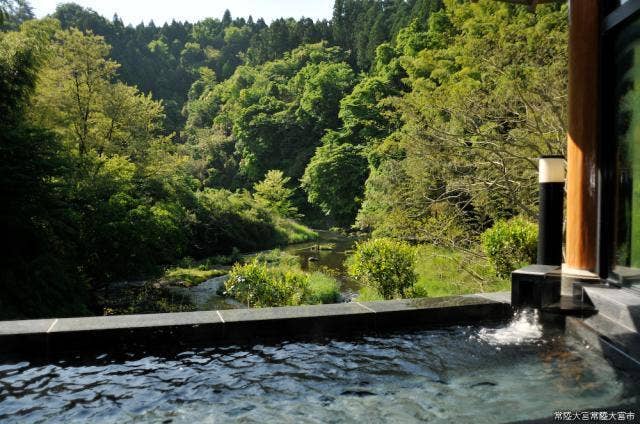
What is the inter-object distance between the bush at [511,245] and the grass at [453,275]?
1.13 ft

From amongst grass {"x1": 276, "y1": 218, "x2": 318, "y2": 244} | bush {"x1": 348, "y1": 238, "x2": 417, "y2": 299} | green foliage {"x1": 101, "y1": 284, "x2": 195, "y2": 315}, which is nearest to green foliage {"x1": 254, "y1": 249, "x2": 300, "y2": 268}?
green foliage {"x1": 101, "y1": 284, "x2": 195, "y2": 315}

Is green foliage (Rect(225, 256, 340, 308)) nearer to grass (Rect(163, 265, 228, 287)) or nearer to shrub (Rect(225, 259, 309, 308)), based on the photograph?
shrub (Rect(225, 259, 309, 308))

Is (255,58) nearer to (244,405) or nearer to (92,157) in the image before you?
(92,157)

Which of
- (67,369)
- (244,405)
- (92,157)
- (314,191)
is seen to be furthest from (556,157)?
(314,191)

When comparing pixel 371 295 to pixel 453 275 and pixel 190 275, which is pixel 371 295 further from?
pixel 190 275

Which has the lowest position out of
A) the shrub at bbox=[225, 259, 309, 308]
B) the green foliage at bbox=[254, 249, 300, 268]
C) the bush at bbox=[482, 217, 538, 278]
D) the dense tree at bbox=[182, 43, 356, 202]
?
the green foliage at bbox=[254, 249, 300, 268]

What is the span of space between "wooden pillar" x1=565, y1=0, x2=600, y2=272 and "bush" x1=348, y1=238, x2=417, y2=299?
16.8ft

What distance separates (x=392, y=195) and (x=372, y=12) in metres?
43.3

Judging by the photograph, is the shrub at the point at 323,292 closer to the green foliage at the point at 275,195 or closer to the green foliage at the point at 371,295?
the green foliage at the point at 371,295

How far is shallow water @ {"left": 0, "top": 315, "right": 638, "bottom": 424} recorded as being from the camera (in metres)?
3.00

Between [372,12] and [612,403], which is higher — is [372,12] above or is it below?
above

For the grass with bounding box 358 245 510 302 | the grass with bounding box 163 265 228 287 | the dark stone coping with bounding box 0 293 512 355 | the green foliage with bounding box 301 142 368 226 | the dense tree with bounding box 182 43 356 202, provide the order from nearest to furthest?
the dark stone coping with bounding box 0 293 512 355 → the grass with bounding box 358 245 510 302 → the grass with bounding box 163 265 228 287 → the green foliage with bounding box 301 142 368 226 → the dense tree with bounding box 182 43 356 202

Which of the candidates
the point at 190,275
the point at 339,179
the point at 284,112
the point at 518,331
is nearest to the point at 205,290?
the point at 190,275

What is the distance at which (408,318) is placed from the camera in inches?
188
